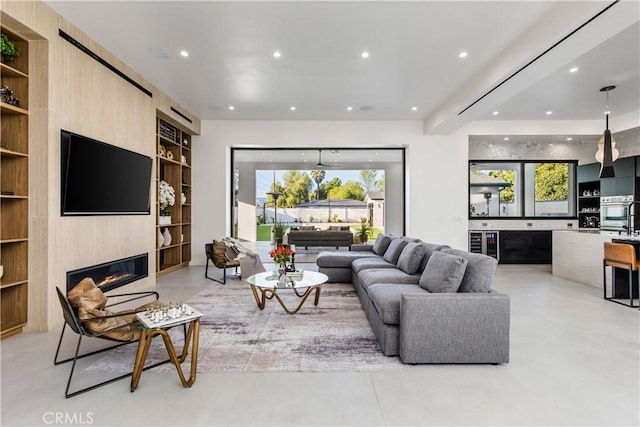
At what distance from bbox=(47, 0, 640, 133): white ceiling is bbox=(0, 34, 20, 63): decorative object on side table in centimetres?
63

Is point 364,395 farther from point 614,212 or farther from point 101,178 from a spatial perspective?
point 614,212

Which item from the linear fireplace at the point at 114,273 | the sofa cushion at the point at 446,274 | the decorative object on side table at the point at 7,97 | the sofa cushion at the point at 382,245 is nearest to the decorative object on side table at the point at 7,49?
the decorative object on side table at the point at 7,97

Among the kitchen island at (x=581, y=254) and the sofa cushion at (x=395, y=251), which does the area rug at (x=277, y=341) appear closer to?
the sofa cushion at (x=395, y=251)

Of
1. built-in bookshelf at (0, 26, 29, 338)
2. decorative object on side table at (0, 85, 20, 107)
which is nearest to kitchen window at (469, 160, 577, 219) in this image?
built-in bookshelf at (0, 26, 29, 338)

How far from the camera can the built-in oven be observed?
291 inches

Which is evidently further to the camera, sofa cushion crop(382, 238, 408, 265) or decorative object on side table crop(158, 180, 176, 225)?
decorative object on side table crop(158, 180, 176, 225)

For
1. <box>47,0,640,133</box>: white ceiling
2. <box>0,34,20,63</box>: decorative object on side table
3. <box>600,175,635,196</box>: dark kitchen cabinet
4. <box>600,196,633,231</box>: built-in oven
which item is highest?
<box>47,0,640,133</box>: white ceiling

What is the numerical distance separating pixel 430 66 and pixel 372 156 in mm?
6611

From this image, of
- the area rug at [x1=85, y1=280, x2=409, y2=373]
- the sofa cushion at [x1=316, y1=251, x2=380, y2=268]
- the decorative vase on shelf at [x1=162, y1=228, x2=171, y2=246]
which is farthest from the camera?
the decorative vase on shelf at [x1=162, y1=228, x2=171, y2=246]

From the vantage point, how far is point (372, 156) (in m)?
11.4

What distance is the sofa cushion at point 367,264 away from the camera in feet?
16.0

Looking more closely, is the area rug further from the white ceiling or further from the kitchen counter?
the kitchen counter

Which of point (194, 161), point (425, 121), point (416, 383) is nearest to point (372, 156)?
point (425, 121)

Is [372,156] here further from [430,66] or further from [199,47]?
[199,47]
